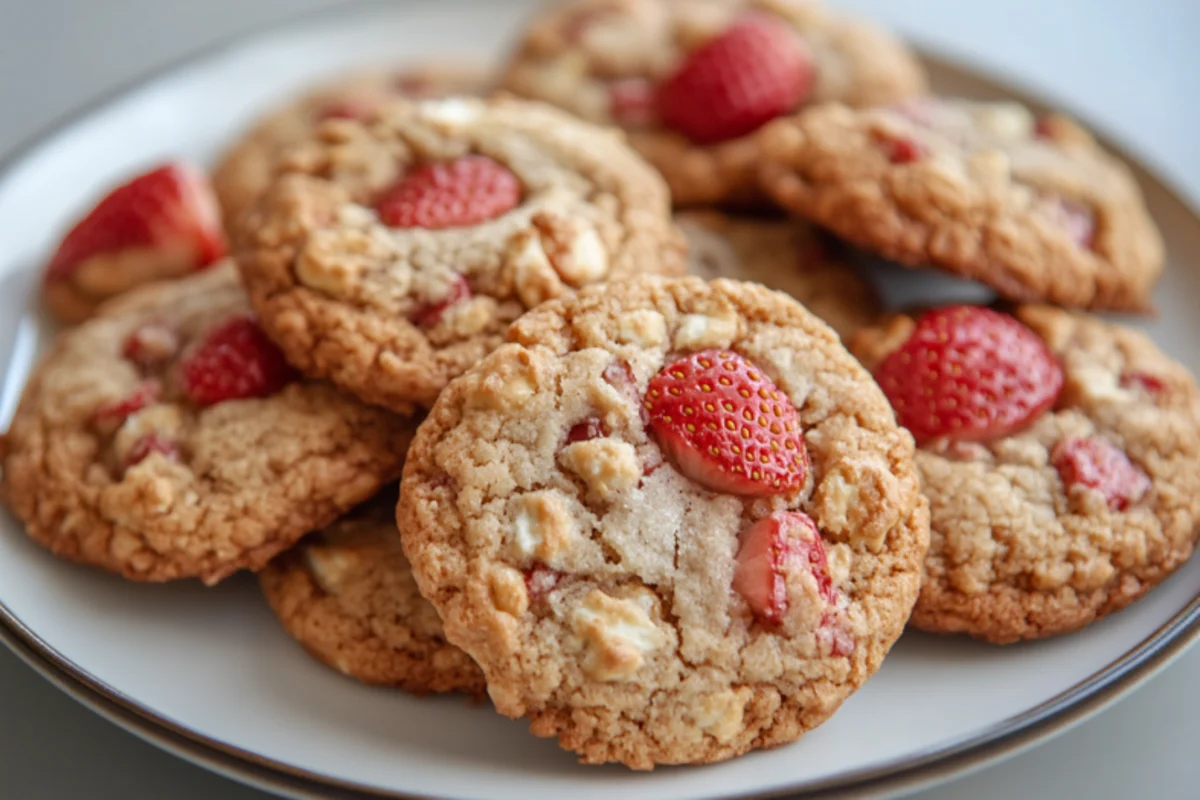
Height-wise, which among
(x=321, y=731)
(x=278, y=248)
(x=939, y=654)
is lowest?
(x=321, y=731)

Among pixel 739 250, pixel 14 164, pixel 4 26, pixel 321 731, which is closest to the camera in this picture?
pixel 321 731

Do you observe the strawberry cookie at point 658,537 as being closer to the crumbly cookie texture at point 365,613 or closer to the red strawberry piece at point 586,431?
the red strawberry piece at point 586,431

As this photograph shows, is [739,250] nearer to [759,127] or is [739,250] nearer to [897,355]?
[759,127]

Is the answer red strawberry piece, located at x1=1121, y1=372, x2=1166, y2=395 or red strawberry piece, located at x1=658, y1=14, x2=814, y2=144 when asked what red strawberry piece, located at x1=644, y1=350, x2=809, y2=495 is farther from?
red strawberry piece, located at x1=658, y1=14, x2=814, y2=144

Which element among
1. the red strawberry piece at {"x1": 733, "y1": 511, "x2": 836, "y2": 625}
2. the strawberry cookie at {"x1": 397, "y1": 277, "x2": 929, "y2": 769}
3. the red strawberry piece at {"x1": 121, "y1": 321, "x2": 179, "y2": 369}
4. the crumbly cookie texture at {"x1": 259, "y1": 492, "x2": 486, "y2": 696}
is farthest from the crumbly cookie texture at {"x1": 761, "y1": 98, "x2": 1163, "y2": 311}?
the red strawberry piece at {"x1": 121, "y1": 321, "x2": 179, "y2": 369}

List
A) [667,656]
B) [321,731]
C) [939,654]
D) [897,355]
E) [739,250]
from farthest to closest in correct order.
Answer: [739,250] → [897,355] → [939,654] → [321,731] → [667,656]

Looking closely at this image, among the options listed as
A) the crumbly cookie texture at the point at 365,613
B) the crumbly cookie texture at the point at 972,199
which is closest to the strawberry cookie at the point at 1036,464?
the crumbly cookie texture at the point at 972,199

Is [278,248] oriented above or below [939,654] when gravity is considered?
above

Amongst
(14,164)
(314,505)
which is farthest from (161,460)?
(14,164)
